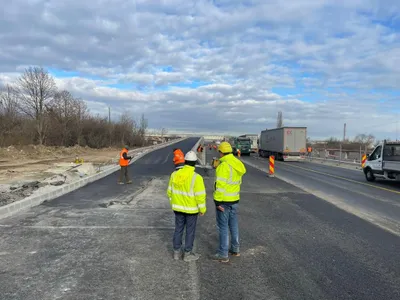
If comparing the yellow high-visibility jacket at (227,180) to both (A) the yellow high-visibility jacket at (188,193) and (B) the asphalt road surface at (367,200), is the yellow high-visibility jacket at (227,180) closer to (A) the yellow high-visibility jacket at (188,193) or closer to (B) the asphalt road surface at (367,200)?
(A) the yellow high-visibility jacket at (188,193)

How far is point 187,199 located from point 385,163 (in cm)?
1460

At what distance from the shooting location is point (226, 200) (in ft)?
18.0

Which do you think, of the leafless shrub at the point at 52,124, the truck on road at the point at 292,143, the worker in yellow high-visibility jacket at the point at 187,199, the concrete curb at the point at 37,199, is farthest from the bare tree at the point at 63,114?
the worker in yellow high-visibility jacket at the point at 187,199

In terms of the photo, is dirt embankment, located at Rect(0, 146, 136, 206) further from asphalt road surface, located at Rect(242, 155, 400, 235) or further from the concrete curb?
asphalt road surface, located at Rect(242, 155, 400, 235)

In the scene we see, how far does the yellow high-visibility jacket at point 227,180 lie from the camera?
18.0 feet

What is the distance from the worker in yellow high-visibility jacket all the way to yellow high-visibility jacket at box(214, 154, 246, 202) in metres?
0.30

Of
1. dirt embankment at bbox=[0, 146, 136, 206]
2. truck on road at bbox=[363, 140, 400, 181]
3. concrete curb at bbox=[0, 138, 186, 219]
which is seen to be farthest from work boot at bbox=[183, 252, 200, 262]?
truck on road at bbox=[363, 140, 400, 181]

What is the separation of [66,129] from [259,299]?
194ft

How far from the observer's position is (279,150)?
37.4 meters

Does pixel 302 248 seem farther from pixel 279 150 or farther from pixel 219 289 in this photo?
pixel 279 150

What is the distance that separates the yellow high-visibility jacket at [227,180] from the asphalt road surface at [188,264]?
3.32ft

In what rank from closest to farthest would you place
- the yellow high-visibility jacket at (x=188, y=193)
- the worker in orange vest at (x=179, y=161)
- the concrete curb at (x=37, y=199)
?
the yellow high-visibility jacket at (x=188, y=193) < the worker in orange vest at (x=179, y=161) < the concrete curb at (x=37, y=199)

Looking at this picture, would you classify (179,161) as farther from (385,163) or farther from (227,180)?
(385,163)

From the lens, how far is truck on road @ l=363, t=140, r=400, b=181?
16109mm
